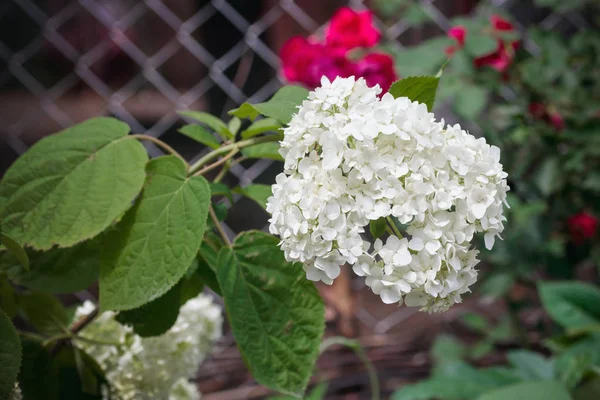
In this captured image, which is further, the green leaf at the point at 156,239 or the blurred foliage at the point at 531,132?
the blurred foliage at the point at 531,132

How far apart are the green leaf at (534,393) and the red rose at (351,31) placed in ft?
2.29

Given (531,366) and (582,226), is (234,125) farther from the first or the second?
(582,226)

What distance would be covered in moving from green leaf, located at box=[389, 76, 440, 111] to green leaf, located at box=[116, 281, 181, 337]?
0.26 m

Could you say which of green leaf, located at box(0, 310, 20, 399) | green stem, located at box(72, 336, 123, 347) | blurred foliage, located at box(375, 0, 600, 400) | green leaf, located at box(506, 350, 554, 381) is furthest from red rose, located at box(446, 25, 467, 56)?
green leaf, located at box(0, 310, 20, 399)

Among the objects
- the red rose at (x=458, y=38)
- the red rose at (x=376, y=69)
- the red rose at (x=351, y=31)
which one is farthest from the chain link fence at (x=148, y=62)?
the red rose at (x=376, y=69)

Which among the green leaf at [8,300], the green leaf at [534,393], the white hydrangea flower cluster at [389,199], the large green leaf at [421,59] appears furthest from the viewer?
the large green leaf at [421,59]

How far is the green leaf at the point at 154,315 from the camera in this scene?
56 centimetres

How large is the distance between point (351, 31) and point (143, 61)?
871mm

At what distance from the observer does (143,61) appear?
6.22ft

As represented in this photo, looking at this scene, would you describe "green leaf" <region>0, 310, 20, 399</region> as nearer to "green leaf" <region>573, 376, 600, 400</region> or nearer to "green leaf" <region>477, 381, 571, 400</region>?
"green leaf" <region>477, 381, 571, 400</region>

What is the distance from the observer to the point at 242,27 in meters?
1.79

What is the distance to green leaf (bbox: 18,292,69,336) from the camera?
2.16 feet

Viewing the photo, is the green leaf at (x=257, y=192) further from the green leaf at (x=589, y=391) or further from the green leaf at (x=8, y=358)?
the green leaf at (x=589, y=391)

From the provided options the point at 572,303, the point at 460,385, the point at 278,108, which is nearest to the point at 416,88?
the point at 278,108
